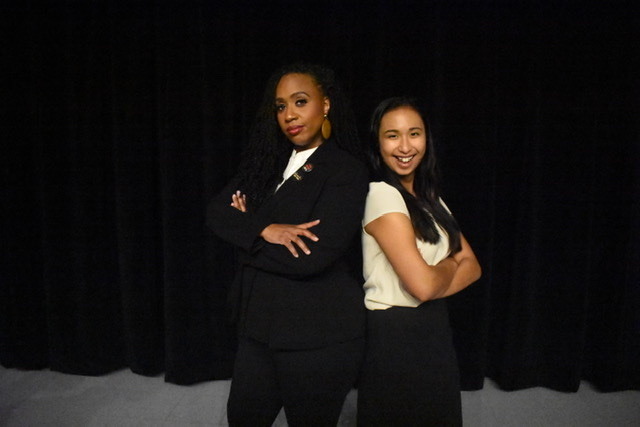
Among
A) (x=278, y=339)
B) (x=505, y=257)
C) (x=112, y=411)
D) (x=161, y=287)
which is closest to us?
(x=278, y=339)

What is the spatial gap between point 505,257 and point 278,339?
1.49 metres

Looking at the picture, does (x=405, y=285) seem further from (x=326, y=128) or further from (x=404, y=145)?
(x=326, y=128)

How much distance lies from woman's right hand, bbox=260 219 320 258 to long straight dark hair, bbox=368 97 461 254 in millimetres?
326

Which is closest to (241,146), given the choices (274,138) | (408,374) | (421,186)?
(274,138)

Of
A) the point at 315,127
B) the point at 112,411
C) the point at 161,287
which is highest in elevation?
the point at 315,127

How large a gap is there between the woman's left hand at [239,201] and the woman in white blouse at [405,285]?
1.31 ft

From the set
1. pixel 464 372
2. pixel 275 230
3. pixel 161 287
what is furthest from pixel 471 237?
pixel 161 287

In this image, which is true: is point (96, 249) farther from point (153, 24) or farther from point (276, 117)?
point (276, 117)

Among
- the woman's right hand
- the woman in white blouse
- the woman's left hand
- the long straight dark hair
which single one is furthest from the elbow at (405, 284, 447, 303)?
the woman's left hand

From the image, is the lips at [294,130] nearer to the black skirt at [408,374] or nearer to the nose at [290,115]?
the nose at [290,115]

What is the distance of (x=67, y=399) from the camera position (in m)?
2.17

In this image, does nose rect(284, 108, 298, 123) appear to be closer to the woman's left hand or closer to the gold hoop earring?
the gold hoop earring

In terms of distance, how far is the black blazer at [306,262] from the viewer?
119cm

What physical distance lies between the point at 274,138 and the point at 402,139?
419 millimetres
